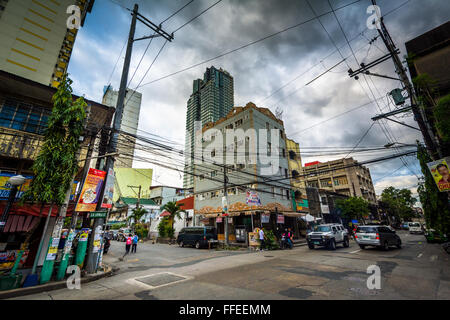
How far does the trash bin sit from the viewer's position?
5.94 meters

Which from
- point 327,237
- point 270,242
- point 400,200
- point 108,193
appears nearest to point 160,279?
point 108,193

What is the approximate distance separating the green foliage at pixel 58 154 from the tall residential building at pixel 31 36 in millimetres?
21710

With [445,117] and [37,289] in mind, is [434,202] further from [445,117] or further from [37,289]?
[37,289]

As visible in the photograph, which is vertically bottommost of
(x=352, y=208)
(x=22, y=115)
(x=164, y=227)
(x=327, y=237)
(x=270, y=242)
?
(x=270, y=242)

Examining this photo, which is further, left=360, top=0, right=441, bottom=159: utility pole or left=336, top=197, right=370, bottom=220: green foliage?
left=336, top=197, right=370, bottom=220: green foliage

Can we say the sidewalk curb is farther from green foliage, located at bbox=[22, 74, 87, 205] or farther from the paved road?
green foliage, located at bbox=[22, 74, 87, 205]

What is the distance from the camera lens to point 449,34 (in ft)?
44.4

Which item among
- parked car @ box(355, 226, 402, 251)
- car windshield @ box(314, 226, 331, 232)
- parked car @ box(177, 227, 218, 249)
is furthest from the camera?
parked car @ box(177, 227, 218, 249)

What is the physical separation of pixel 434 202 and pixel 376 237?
443 centimetres

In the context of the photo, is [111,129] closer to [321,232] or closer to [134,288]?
[134,288]

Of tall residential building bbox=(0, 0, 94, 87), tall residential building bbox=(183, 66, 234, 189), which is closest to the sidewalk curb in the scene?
tall residential building bbox=(0, 0, 94, 87)

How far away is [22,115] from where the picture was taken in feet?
35.4

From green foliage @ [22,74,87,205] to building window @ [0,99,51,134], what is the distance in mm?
3804
